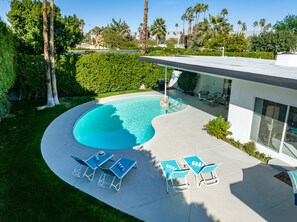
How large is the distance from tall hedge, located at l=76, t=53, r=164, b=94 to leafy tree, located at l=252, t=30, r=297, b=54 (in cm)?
3095

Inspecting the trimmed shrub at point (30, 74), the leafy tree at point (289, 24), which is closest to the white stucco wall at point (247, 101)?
the trimmed shrub at point (30, 74)

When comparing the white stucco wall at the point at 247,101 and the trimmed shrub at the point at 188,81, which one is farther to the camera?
the trimmed shrub at the point at 188,81

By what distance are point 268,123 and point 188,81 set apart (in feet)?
37.2

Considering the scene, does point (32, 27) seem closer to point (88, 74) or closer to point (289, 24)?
point (88, 74)

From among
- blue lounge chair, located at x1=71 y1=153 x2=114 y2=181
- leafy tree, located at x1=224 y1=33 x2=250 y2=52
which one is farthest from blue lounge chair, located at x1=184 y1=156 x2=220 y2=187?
leafy tree, located at x1=224 y1=33 x2=250 y2=52

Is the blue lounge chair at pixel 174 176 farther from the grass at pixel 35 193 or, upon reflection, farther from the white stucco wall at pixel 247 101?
the white stucco wall at pixel 247 101

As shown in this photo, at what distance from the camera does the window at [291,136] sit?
744cm

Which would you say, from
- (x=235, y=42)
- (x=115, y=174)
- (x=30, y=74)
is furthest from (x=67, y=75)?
(x=235, y=42)

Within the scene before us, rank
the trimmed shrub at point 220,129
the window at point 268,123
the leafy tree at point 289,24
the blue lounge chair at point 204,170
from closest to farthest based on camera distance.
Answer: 1. the blue lounge chair at point 204,170
2. the window at point 268,123
3. the trimmed shrub at point 220,129
4. the leafy tree at point 289,24

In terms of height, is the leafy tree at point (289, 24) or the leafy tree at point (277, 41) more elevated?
the leafy tree at point (289, 24)

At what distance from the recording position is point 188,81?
19078 millimetres

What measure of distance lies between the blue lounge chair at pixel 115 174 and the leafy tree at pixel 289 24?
2589 inches

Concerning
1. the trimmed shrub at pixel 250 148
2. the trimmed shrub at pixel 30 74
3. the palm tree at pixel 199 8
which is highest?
the palm tree at pixel 199 8

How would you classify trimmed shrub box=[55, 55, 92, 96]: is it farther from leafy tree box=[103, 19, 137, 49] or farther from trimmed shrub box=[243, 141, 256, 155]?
leafy tree box=[103, 19, 137, 49]
